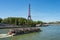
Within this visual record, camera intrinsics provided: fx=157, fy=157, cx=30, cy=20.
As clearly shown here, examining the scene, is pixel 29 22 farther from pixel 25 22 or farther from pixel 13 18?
pixel 13 18

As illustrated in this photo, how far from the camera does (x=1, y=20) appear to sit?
3821 inches

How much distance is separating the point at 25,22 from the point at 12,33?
65.5m

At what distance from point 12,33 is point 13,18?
66516 mm

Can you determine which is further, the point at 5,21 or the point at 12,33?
the point at 5,21

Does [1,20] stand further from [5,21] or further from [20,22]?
[20,22]

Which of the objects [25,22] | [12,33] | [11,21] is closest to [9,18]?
[11,21]

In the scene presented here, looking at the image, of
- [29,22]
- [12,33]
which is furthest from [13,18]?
[12,33]

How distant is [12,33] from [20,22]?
6513 centimetres

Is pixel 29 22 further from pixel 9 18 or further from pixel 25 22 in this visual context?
pixel 9 18

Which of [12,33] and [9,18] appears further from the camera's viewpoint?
[9,18]

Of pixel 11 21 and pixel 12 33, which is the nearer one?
pixel 12 33

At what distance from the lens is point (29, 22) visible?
95438 millimetres

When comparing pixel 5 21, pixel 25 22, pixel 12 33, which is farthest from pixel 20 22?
pixel 12 33

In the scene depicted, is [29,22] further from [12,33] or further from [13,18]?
[12,33]
